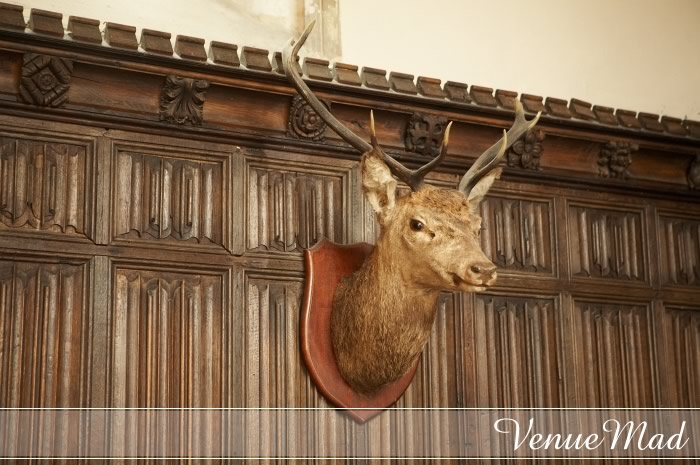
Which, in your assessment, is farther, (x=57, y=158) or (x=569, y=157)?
(x=569, y=157)

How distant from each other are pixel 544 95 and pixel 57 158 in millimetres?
2838

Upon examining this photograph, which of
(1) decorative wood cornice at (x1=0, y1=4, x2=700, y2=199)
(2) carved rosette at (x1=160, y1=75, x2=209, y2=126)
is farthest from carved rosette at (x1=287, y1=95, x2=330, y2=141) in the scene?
(2) carved rosette at (x1=160, y1=75, x2=209, y2=126)

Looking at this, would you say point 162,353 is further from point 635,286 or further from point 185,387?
point 635,286

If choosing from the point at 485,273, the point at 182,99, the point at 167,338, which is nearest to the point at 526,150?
the point at 485,273

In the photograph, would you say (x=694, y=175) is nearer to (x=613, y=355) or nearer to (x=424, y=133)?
(x=613, y=355)

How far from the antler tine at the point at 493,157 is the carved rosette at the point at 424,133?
436 millimetres

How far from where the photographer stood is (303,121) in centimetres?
526

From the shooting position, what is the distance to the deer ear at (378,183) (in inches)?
193

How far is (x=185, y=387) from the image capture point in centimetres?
484

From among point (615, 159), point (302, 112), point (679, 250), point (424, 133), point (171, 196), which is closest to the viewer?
point (171, 196)

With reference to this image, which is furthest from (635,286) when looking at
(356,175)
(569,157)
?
(356,175)

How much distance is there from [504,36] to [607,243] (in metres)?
1.32

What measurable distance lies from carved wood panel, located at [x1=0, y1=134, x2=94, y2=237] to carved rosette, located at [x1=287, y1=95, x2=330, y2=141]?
93 centimetres

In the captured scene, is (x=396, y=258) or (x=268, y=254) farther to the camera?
(x=268, y=254)
